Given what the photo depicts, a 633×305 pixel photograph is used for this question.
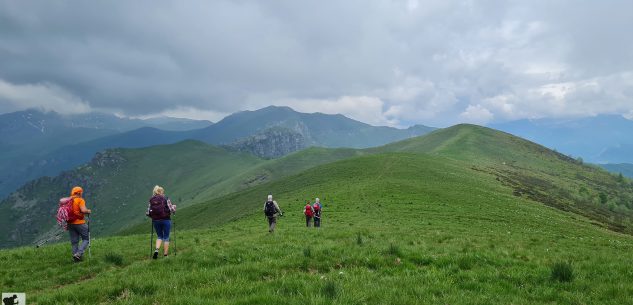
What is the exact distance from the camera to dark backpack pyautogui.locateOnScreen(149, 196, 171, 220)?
16.0 metres

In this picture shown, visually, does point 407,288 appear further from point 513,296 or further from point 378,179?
point 378,179

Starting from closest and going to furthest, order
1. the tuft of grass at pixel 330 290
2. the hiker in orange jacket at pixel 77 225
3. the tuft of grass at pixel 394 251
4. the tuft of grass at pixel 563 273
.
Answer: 1. the tuft of grass at pixel 330 290
2. the tuft of grass at pixel 563 273
3. the tuft of grass at pixel 394 251
4. the hiker in orange jacket at pixel 77 225

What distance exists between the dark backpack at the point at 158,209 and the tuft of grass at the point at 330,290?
10.1m

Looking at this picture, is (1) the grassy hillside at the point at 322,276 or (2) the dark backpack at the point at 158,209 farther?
(2) the dark backpack at the point at 158,209

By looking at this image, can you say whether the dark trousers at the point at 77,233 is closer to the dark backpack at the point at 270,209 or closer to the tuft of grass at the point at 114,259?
the tuft of grass at the point at 114,259

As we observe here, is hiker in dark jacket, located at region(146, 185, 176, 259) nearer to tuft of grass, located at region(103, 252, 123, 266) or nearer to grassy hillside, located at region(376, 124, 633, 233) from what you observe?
tuft of grass, located at region(103, 252, 123, 266)

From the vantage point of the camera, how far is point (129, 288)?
10039mm

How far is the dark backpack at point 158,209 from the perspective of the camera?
16031 mm

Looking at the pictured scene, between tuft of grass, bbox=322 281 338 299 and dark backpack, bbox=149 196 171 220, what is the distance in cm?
1007

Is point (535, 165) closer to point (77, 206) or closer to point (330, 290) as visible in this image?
point (77, 206)

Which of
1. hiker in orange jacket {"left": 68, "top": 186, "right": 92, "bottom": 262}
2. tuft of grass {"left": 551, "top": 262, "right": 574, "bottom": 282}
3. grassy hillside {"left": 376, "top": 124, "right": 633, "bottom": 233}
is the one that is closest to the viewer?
tuft of grass {"left": 551, "top": 262, "right": 574, "bottom": 282}

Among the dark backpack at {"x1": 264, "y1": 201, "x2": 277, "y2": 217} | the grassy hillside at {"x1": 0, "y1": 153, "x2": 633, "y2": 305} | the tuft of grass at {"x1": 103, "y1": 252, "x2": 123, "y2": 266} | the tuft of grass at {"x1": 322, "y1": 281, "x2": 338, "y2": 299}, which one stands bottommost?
the tuft of grass at {"x1": 103, "y1": 252, "x2": 123, "y2": 266}

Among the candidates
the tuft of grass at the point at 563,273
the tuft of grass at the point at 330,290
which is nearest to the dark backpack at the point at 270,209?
Answer: the tuft of grass at the point at 330,290

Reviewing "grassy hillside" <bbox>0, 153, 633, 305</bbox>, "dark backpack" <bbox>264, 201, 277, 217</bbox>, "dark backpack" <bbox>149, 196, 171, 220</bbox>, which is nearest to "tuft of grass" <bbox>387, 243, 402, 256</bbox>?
"grassy hillside" <bbox>0, 153, 633, 305</bbox>
